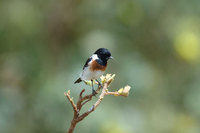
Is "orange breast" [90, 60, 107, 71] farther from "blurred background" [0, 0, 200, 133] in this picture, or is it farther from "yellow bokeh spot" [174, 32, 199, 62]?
"yellow bokeh spot" [174, 32, 199, 62]

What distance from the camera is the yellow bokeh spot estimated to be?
457 centimetres

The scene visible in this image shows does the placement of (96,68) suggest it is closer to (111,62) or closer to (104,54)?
(104,54)

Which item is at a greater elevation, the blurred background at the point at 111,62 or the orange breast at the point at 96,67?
the blurred background at the point at 111,62

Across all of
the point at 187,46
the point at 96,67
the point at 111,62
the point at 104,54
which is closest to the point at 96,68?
the point at 96,67

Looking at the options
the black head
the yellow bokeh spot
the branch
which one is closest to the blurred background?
the yellow bokeh spot

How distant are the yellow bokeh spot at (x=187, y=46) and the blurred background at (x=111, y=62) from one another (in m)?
0.01

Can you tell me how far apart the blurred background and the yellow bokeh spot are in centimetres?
1

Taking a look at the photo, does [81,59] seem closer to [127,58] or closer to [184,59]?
[127,58]

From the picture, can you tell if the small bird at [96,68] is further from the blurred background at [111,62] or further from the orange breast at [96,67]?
the blurred background at [111,62]

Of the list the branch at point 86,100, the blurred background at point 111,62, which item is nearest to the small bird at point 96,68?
the branch at point 86,100

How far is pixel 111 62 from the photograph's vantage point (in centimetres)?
416

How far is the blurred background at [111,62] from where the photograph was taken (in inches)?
167

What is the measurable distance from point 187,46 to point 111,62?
102cm

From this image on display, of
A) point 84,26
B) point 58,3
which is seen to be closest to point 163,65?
point 84,26
